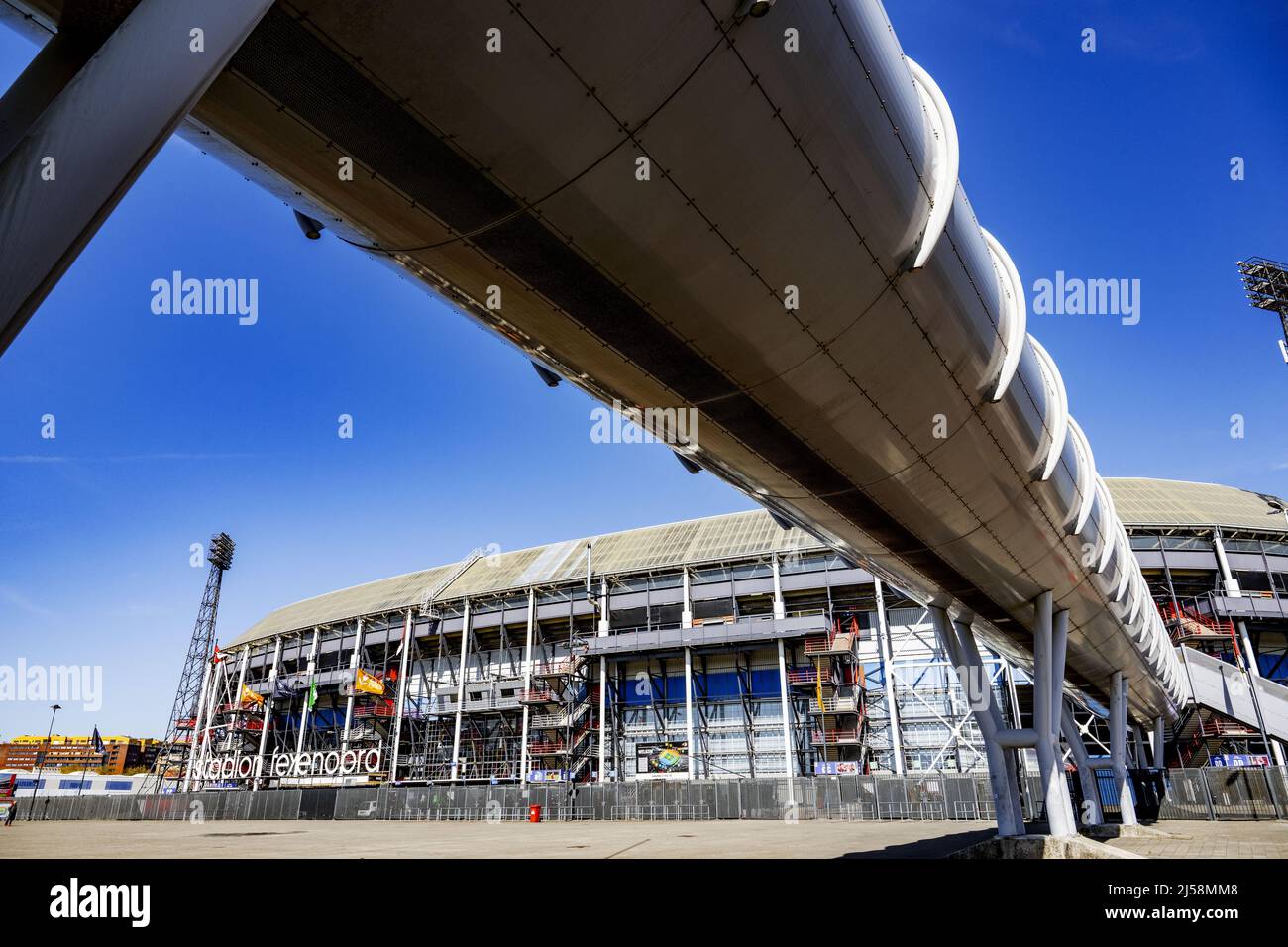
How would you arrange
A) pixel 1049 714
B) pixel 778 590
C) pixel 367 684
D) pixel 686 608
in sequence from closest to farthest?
pixel 1049 714
pixel 778 590
pixel 686 608
pixel 367 684

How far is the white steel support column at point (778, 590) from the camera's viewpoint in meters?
50.1

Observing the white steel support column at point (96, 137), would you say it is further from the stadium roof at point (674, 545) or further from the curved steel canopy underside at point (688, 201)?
the stadium roof at point (674, 545)

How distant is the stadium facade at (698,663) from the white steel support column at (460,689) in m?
0.22

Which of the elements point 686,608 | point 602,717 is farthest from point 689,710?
point 686,608

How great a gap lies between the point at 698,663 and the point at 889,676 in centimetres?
1267

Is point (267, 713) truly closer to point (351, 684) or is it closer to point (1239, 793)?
point (351, 684)

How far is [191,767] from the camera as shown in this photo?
7288cm

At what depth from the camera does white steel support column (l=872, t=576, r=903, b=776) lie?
1763 inches

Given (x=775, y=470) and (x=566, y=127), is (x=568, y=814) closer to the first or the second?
(x=775, y=470)

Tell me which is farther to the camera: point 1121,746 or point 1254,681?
point 1254,681

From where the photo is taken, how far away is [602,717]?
2037 inches

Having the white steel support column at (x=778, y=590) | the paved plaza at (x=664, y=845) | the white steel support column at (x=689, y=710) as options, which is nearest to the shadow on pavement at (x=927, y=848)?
the paved plaza at (x=664, y=845)
